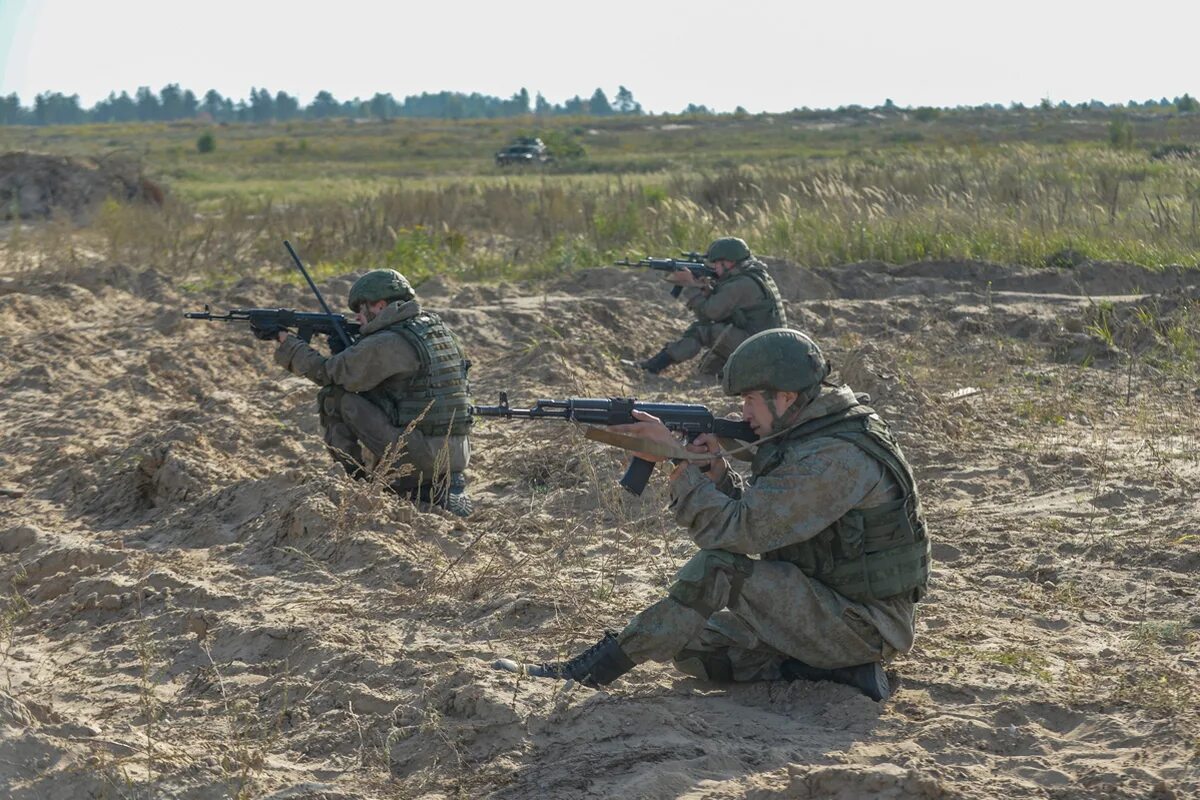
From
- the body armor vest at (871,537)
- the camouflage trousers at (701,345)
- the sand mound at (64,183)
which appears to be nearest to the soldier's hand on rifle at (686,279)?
the camouflage trousers at (701,345)

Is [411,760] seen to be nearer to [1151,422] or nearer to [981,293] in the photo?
[1151,422]

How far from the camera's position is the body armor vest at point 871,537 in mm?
4773

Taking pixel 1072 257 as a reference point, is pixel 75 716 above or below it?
below

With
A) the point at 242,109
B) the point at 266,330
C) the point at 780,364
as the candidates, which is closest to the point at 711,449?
the point at 780,364

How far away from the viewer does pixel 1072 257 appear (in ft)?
51.2

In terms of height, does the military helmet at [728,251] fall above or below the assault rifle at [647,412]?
above

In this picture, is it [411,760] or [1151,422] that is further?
[1151,422]

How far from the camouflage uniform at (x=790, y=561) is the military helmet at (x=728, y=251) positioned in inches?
241

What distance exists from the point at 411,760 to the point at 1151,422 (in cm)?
640

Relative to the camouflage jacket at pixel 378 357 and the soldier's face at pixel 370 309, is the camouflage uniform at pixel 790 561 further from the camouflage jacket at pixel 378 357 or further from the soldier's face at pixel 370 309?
the soldier's face at pixel 370 309

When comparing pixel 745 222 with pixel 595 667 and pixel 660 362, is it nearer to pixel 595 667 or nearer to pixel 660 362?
pixel 660 362

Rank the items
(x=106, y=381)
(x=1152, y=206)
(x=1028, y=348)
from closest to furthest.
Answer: (x=106, y=381)
(x=1028, y=348)
(x=1152, y=206)

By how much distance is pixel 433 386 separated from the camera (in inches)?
301

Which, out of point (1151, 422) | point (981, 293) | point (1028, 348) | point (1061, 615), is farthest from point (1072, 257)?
point (1061, 615)
